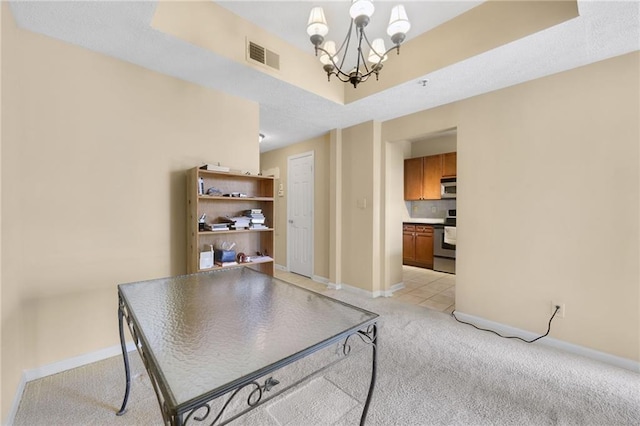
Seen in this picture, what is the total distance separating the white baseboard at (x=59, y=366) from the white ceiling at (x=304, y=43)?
7.68 feet

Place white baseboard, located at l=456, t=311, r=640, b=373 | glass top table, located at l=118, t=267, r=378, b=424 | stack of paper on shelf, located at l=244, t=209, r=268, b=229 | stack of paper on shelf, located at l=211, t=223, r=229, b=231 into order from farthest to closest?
stack of paper on shelf, located at l=244, t=209, r=268, b=229 < stack of paper on shelf, located at l=211, t=223, r=229, b=231 < white baseboard, located at l=456, t=311, r=640, b=373 < glass top table, located at l=118, t=267, r=378, b=424

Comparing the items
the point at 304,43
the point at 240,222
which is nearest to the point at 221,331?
the point at 240,222

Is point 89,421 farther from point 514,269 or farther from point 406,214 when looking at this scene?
point 406,214

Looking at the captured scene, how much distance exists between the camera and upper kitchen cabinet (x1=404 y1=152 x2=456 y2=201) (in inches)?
196

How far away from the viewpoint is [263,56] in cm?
231

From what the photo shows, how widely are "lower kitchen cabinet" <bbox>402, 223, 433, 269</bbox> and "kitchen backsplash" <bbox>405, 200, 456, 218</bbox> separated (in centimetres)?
55

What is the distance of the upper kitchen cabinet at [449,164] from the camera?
16.1 feet

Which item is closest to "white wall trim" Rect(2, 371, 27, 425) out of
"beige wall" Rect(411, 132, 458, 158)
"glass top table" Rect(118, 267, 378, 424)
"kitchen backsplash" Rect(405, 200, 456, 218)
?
"glass top table" Rect(118, 267, 378, 424)

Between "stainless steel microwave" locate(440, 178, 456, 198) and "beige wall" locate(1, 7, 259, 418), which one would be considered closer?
"beige wall" locate(1, 7, 259, 418)

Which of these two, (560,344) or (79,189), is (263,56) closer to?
(79,189)

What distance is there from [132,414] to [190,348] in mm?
1087

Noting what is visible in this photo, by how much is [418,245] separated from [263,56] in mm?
4352

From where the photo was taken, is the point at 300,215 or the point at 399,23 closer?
the point at 399,23

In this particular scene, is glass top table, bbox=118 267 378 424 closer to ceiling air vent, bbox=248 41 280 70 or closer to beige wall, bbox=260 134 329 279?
ceiling air vent, bbox=248 41 280 70
